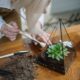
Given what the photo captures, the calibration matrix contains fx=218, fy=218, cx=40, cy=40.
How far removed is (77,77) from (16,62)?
0.79ft

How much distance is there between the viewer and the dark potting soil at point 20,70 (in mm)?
797

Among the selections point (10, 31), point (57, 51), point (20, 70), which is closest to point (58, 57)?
Result: point (57, 51)

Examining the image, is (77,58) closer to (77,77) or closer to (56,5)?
(77,77)

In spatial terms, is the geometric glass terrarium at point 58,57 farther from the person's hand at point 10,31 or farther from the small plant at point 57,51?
the person's hand at point 10,31

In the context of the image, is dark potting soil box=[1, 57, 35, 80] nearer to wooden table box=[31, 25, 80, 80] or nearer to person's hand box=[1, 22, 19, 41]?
wooden table box=[31, 25, 80, 80]

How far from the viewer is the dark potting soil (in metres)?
0.80

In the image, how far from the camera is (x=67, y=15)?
2215mm

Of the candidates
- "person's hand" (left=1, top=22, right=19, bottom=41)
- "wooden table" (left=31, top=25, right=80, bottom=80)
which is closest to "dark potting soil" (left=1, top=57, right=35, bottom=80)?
"wooden table" (left=31, top=25, right=80, bottom=80)

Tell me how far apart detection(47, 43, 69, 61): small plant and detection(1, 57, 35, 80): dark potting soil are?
84 mm

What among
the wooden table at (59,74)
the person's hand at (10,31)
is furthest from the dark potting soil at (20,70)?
the person's hand at (10,31)

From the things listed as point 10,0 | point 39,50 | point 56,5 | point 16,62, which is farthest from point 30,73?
point 56,5

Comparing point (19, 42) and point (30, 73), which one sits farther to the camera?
point (19, 42)

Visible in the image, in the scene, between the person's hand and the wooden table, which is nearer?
the wooden table

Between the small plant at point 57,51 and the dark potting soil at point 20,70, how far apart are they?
0.08 m
